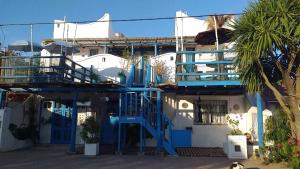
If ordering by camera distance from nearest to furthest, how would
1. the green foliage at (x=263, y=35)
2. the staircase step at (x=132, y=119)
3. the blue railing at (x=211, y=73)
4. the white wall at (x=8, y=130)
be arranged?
the green foliage at (x=263, y=35)
the blue railing at (x=211, y=73)
the staircase step at (x=132, y=119)
the white wall at (x=8, y=130)

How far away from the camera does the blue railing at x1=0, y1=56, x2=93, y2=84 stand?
43.9 feet

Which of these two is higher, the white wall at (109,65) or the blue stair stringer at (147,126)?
the white wall at (109,65)

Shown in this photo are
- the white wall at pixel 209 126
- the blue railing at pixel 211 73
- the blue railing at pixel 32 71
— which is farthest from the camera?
the white wall at pixel 209 126

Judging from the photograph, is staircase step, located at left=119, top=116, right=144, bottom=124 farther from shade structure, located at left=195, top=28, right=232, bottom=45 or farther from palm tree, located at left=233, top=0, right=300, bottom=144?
palm tree, located at left=233, top=0, right=300, bottom=144

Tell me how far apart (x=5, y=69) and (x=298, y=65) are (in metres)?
Result: 12.3

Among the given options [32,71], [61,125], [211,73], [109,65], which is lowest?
[61,125]

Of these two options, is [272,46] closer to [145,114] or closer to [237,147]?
[237,147]

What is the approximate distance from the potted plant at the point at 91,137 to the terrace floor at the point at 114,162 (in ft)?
1.43

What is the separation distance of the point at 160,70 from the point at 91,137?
5.09 m

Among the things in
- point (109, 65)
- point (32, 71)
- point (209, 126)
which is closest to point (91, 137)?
point (32, 71)

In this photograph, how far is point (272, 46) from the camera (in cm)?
952

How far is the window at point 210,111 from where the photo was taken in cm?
1605

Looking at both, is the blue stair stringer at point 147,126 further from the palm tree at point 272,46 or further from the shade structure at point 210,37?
the palm tree at point 272,46

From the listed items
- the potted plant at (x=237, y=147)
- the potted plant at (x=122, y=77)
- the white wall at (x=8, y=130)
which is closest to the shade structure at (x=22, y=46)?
the white wall at (x=8, y=130)
